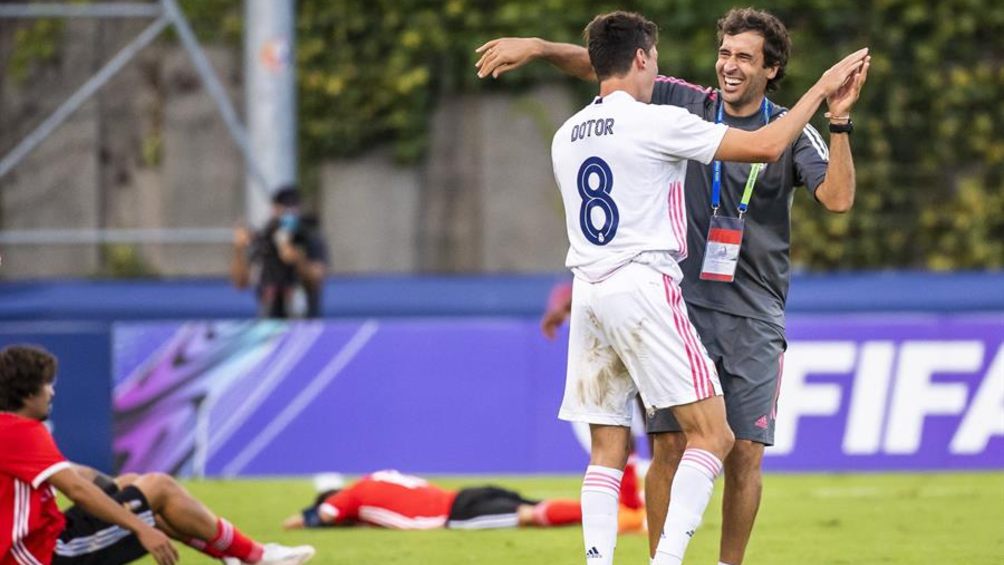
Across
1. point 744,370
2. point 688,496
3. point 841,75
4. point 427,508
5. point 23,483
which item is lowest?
point 427,508

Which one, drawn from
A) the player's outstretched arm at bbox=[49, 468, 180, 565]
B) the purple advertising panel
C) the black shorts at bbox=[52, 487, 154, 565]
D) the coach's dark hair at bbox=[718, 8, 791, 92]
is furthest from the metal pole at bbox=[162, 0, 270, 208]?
the coach's dark hair at bbox=[718, 8, 791, 92]

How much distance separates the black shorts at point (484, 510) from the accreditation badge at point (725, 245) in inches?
129

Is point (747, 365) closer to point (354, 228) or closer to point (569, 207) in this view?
point (569, 207)

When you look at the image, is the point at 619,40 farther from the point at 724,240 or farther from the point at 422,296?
the point at 422,296

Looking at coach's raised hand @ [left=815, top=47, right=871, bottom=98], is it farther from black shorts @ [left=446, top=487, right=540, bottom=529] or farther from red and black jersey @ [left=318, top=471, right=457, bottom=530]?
red and black jersey @ [left=318, top=471, right=457, bottom=530]

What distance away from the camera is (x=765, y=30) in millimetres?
6871

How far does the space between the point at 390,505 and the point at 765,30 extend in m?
4.07

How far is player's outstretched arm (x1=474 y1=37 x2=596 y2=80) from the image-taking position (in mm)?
6898

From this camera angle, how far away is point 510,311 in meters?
14.9

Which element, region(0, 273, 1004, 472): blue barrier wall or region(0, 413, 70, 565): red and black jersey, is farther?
region(0, 273, 1004, 472): blue barrier wall

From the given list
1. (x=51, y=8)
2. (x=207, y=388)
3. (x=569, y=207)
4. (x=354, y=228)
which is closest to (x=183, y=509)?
(x=569, y=207)

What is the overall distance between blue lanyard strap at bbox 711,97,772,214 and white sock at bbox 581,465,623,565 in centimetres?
113

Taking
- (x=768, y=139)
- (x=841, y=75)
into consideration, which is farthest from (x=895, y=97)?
(x=768, y=139)

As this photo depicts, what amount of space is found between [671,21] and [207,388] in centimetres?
888
